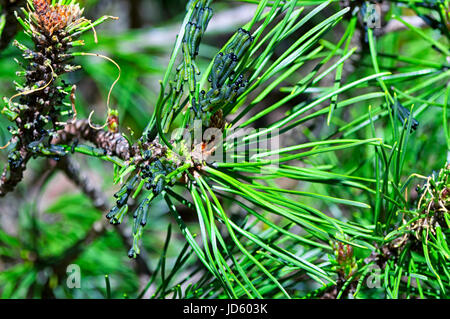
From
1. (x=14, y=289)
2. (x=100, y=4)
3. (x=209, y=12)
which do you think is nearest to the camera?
(x=209, y=12)

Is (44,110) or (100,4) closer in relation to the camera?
(44,110)

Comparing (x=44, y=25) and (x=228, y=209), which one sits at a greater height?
(x=44, y=25)

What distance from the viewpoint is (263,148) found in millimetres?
335

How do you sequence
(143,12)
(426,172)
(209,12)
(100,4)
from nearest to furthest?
(209,12) → (426,172) → (100,4) → (143,12)

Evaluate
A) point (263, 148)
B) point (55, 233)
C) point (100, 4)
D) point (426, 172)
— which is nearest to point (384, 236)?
point (263, 148)

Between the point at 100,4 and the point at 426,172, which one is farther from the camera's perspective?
the point at 100,4

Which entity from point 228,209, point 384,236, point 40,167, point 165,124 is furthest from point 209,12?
point 40,167

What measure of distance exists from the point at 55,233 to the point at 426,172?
0.53 metres

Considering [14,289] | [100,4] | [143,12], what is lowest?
[14,289]

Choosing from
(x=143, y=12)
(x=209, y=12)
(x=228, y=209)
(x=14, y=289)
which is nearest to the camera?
(x=209, y=12)
